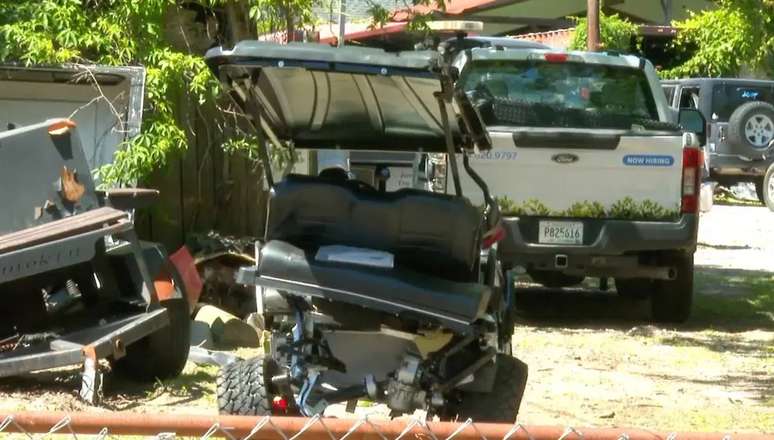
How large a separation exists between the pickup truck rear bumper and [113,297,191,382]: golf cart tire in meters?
3.15

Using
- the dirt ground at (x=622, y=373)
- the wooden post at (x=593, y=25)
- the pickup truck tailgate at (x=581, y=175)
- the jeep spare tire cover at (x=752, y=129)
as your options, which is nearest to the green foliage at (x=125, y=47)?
the dirt ground at (x=622, y=373)

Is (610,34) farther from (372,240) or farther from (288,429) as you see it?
(288,429)

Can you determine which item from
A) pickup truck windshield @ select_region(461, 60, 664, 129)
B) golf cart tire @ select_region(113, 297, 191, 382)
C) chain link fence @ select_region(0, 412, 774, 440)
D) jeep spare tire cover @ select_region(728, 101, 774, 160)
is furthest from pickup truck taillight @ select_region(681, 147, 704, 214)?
jeep spare tire cover @ select_region(728, 101, 774, 160)

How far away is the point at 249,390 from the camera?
20.0 ft

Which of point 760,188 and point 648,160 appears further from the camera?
point 760,188

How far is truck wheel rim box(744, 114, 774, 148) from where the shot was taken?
2280 centimetres

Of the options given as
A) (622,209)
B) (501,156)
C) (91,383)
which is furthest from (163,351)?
(622,209)

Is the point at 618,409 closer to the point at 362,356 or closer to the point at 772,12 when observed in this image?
the point at 362,356

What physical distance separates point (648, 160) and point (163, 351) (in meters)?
4.28

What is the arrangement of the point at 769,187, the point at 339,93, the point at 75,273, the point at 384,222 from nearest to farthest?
the point at 384,222 → the point at 339,93 → the point at 75,273 → the point at 769,187

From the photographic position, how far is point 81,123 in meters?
9.97

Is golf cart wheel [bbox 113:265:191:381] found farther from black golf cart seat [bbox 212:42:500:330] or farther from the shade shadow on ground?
the shade shadow on ground

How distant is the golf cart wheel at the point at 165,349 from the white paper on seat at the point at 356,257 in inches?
100

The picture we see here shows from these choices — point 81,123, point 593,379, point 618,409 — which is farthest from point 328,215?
point 81,123
